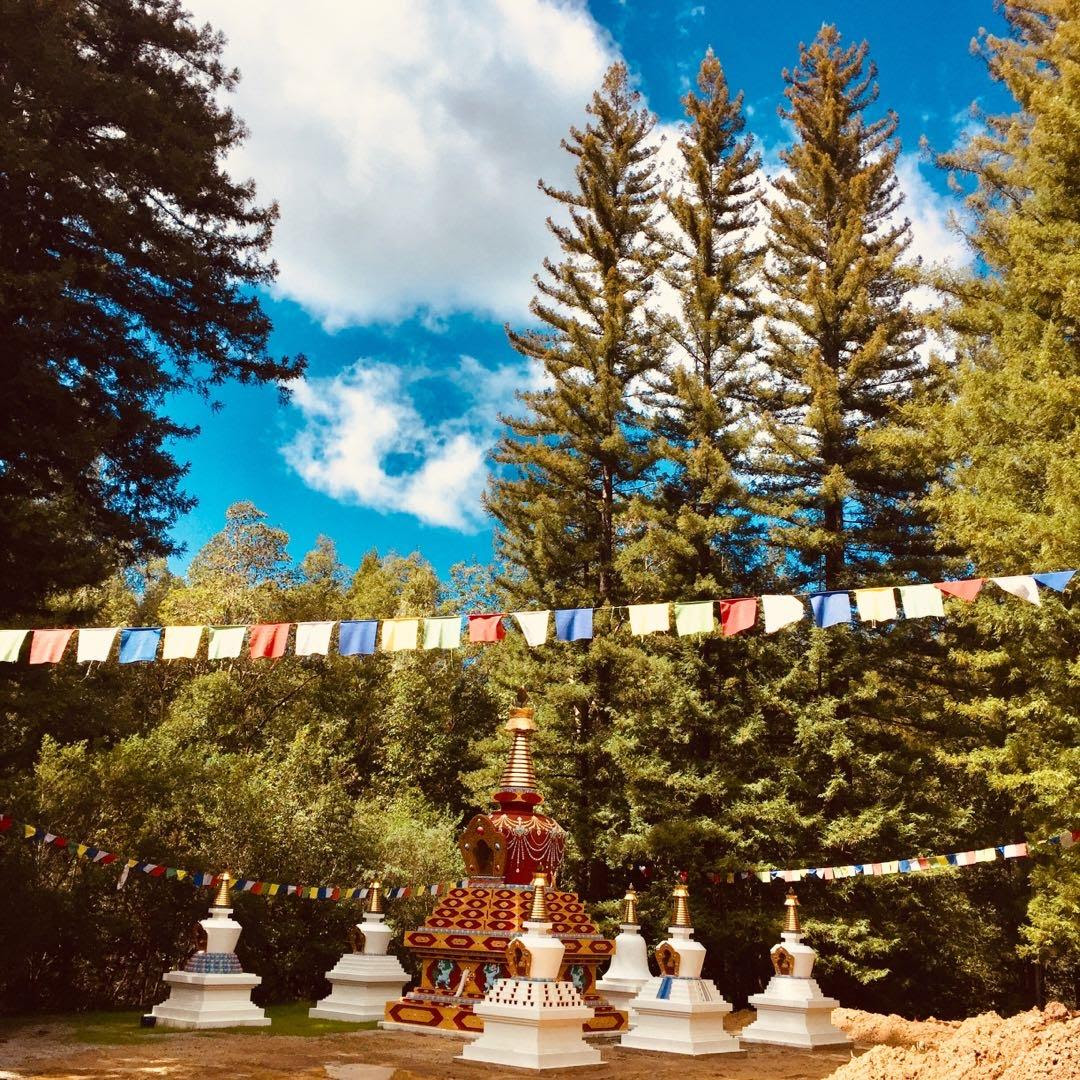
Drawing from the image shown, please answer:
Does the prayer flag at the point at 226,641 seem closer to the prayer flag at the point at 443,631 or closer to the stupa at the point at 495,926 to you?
the prayer flag at the point at 443,631

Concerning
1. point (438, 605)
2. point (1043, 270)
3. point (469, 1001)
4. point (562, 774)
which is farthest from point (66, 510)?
point (438, 605)

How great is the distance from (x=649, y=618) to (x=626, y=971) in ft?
20.2

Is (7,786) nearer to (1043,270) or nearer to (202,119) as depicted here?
(202,119)

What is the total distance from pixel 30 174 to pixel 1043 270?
12.8 meters

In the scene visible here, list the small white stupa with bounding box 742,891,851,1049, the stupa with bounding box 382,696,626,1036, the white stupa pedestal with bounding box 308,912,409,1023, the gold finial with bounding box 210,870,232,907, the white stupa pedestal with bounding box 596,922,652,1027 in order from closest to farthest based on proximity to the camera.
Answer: the stupa with bounding box 382,696,626,1036, the gold finial with bounding box 210,870,232,907, the small white stupa with bounding box 742,891,851,1049, the white stupa pedestal with bounding box 308,912,409,1023, the white stupa pedestal with bounding box 596,922,652,1027

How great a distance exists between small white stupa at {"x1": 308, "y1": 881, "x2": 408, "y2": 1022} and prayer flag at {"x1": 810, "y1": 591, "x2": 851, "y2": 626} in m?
7.81

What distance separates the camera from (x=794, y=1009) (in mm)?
12078

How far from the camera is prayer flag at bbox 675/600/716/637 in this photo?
30.9 ft

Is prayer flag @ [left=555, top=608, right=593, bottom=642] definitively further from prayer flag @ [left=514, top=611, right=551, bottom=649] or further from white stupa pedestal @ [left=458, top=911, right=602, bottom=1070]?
white stupa pedestal @ [left=458, top=911, right=602, bottom=1070]

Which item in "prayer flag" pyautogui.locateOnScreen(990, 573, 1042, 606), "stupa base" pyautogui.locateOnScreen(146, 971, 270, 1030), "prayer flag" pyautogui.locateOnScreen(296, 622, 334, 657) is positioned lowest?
"stupa base" pyautogui.locateOnScreen(146, 971, 270, 1030)

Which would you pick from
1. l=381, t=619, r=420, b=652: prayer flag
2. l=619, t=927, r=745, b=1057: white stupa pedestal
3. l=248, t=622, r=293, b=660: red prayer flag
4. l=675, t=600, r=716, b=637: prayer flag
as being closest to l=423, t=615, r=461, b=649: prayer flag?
l=381, t=619, r=420, b=652: prayer flag

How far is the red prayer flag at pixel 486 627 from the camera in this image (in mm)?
9836

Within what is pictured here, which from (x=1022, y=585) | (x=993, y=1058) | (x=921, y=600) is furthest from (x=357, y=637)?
(x=993, y=1058)

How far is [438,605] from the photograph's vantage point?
106 ft
